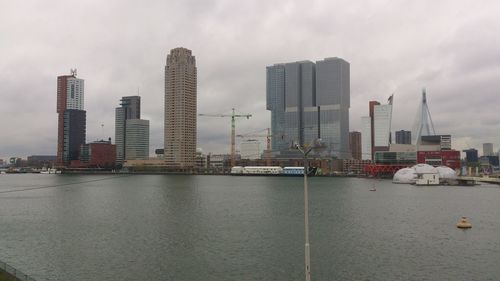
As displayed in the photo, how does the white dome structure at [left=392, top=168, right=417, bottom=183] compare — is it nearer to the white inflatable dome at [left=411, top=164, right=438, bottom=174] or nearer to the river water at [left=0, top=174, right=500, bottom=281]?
the white inflatable dome at [left=411, top=164, right=438, bottom=174]

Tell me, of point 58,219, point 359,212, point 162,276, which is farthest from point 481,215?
point 58,219

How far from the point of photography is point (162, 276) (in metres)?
35.2

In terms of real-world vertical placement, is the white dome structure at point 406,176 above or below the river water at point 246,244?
above

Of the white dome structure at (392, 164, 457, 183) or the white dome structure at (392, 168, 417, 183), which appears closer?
the white dome structure at (392, 164, 457, 183)

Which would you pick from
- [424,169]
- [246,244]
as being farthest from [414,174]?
[246,244]

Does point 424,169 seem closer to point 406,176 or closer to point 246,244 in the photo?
point 406,176

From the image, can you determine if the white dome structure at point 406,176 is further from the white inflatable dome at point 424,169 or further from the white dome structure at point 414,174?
the white inflatable dome at point 424,169

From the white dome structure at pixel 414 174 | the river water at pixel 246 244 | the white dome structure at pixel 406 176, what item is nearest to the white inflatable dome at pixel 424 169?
the white dome structure at pixel 414 174

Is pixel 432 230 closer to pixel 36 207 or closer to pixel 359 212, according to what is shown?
pixel 359 212

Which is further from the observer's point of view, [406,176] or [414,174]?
[406,176]

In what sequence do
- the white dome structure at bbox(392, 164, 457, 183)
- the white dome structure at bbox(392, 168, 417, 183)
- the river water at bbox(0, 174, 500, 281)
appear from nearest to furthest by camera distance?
the river water at bbox(0, 174, 500, 281) < the white dome structure at bbox(392, 164, 457, 183) < the white dome structure at bbox(392, 168, 417, 183)

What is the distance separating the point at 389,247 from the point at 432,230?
15.0m

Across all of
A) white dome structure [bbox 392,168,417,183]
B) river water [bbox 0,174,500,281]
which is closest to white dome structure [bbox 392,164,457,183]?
white dome structure [bbox 392,168,417,183]

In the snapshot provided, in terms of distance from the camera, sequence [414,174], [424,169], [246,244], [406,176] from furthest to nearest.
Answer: [406,176] → [414,174] → [424,169] → [246,244]
